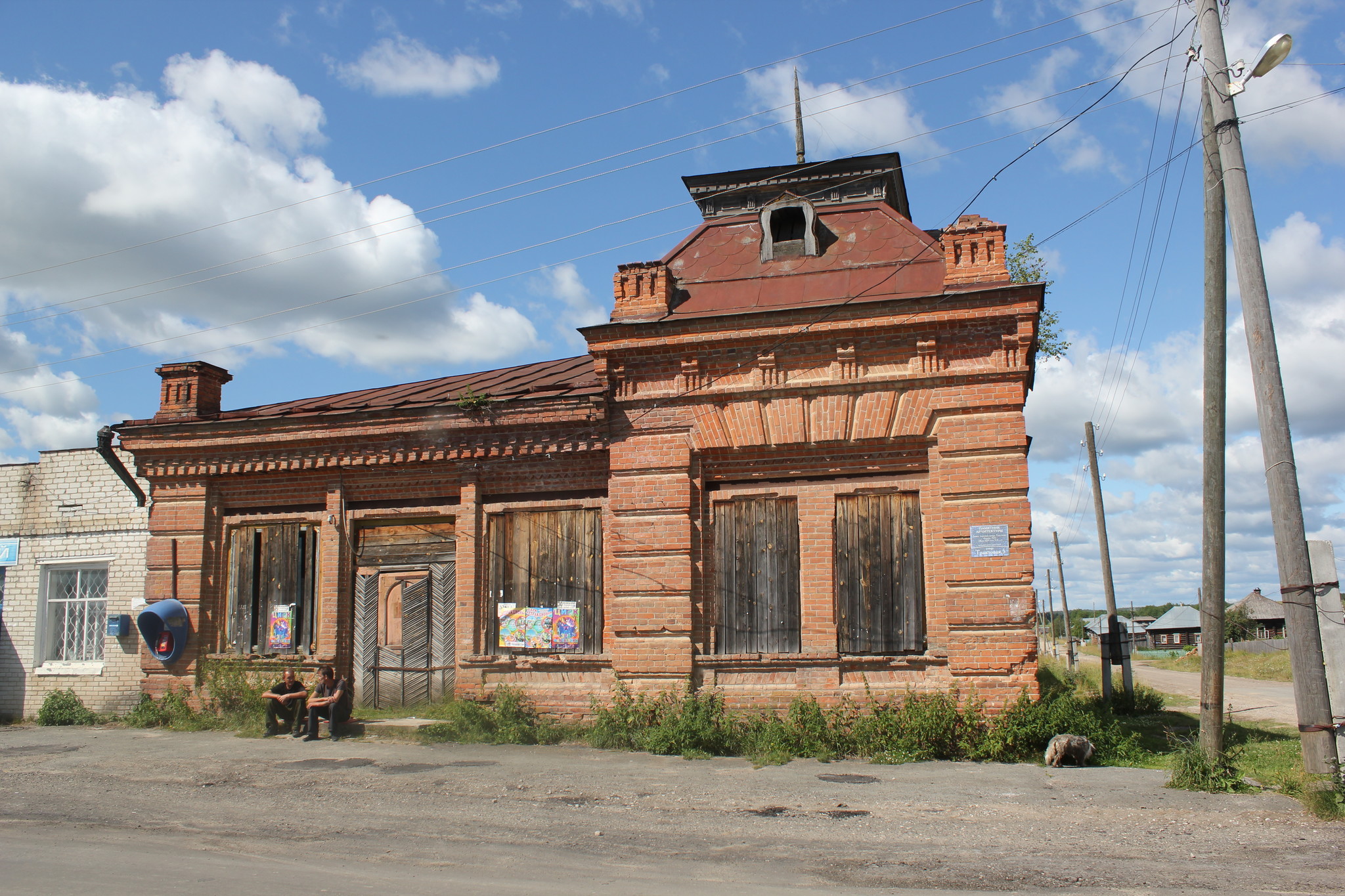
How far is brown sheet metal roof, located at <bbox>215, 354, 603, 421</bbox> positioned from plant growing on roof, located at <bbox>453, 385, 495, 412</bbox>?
0.11 m

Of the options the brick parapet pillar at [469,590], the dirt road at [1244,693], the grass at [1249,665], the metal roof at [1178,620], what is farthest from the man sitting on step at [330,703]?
the metal roof at [1178,620]

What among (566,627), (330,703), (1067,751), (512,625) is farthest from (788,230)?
(330,703)

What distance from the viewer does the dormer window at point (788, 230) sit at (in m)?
12.4

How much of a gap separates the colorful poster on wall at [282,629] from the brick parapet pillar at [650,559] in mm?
4778

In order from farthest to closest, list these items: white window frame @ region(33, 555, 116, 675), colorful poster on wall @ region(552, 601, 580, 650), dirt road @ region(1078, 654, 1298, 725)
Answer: dirt road @ region(1078, 654, 1298, 725)
white window frame @ region(33, 555, 116, 675)
colorful poster on wall @ region(552, 601, 580, 650)

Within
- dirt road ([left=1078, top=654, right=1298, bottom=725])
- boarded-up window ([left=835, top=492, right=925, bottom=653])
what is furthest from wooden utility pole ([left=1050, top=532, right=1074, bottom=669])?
boarded-up window ([left=835, top=492, right=925, bottom=653])

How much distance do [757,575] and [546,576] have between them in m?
2.87

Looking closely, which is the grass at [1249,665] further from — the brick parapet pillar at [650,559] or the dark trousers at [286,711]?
the dark trousers at [286,711]

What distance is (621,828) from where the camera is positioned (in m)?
7.42

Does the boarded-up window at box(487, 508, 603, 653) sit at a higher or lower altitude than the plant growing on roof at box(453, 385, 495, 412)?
lower

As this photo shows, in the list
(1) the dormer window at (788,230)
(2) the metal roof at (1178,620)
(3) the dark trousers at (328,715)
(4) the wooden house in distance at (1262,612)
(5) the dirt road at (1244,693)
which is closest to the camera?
(3) the dark trousers at (328,715)

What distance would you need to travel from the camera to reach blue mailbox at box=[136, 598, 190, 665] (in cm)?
1295

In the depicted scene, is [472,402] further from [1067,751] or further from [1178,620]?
[1178,620]

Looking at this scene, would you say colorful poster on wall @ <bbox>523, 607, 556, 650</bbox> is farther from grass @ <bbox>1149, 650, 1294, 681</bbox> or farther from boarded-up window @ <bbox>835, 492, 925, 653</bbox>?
grass @ <bbox>1149, 650, 1294, 681</bbox>
